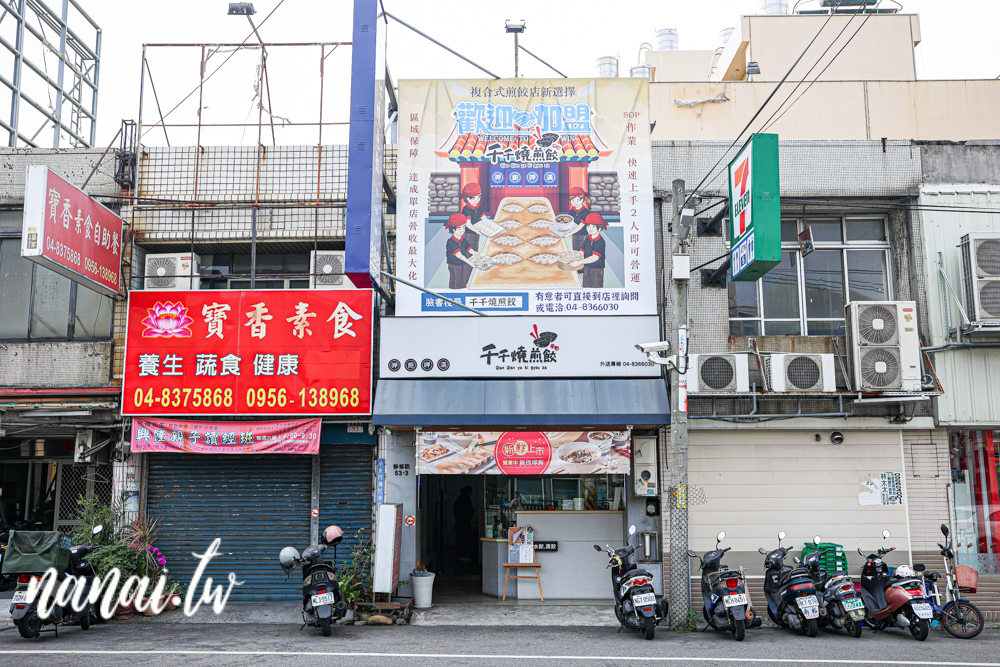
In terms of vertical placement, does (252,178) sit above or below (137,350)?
above

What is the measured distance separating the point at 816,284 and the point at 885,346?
1.72 meters

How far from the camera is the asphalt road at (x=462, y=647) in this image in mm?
8242

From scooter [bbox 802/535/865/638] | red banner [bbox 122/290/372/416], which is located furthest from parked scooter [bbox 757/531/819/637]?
red banner [bbox 122/290/372/416]

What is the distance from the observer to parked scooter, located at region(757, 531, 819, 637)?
31.5 feet

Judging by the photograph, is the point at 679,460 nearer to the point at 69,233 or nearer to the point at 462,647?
the point at 462,647

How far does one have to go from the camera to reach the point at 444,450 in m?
11.5

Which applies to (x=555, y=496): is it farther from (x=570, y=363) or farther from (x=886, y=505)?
(x=886, y=505)

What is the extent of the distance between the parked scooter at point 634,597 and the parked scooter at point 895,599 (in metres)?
2.78

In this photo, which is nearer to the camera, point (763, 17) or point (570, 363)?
point (570, 363)

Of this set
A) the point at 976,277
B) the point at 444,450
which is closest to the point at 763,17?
the point at 976,277

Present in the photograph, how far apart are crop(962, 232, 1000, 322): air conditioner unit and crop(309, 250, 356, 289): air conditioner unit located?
33.4 feet

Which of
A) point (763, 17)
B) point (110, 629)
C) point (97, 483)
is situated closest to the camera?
point (110, 629)

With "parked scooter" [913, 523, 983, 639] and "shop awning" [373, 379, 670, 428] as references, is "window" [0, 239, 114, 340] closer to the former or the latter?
"shop awning" [373, 379, 670, 428]

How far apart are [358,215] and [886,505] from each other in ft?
30.9
